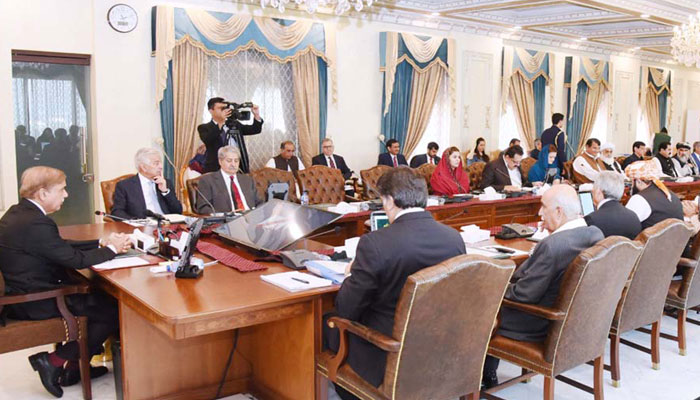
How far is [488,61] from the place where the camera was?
10.9 m

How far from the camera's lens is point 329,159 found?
28.5 feet

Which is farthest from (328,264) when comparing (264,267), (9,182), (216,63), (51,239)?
(216,63)

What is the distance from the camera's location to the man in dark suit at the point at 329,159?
28.2 ft

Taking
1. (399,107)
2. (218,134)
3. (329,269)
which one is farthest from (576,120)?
(329,269)

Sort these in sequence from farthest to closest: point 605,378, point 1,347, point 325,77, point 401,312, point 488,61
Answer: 1. point 488,61
2. point 325,77
3. point 605,378
4. point 1,347
5. point 401,312

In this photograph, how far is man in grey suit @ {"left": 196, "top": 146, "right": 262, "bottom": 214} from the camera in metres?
5.30

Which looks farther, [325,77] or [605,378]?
[325,77]

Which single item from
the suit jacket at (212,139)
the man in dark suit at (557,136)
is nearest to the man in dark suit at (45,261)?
the suit jacket at (212,139)

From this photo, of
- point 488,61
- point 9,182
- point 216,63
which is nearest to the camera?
point 9,182

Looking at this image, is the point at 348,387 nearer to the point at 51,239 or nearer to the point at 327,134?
the point at 51,239

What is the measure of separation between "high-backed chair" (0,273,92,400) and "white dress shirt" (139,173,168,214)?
161 centimetres

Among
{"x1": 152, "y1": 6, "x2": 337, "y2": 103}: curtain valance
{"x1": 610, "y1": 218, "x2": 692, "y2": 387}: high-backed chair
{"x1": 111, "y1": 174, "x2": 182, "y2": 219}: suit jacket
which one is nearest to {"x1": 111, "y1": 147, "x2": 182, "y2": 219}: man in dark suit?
{"x1": 111, "y1": 174, "x2": 182, "y2": 219}: suit jacket

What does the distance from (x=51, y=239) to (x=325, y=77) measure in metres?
6.11

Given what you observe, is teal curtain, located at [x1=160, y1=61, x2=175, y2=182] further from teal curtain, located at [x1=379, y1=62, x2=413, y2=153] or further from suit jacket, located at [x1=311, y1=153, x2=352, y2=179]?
teal curtain, located at [x1=379, y1=62, x2=413, y2=153]
